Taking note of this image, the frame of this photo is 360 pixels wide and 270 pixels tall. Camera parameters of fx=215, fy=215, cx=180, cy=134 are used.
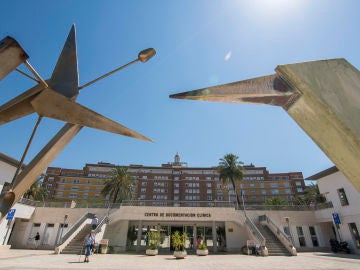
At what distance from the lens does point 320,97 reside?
2.04 m

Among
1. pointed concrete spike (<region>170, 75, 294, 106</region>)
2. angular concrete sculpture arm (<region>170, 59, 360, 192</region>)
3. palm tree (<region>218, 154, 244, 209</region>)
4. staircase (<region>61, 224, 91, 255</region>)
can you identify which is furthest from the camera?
palm tree (<region>218, 154, 244, 209</region>)

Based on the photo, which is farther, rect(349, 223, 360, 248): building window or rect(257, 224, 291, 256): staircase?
rect(349, 223, 360, 248): building window

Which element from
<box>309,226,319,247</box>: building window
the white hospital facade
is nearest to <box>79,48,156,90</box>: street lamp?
the white hospital facade

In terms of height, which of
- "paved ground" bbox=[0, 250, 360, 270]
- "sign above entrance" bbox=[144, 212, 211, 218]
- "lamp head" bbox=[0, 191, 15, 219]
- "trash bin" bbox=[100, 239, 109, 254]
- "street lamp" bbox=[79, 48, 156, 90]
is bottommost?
"paved ground" bbox=[0, 250, 360, 270]

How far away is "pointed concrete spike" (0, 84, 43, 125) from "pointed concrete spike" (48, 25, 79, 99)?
0.97 ft

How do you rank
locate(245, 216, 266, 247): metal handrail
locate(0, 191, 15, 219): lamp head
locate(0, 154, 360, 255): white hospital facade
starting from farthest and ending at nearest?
locate(0, 154, 360, 255): white hospital facade → locate(245, 216, 266, 247): metal handrail → locate(0, 191, 15, 219): lamp head

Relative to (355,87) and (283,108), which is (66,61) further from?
(355,87)

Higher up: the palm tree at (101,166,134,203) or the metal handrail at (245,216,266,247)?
the palm tree at (101,166,134,203)

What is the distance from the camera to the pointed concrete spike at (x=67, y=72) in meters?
3.73

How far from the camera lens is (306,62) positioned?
2262mm

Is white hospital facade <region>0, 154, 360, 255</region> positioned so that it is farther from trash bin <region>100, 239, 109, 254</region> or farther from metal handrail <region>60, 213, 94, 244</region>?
trash bin <region>100, 239, 109, 254</region>

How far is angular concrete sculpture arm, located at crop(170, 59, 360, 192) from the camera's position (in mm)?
1986

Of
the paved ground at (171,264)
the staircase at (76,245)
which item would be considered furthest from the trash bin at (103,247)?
the paved ground at (171,264)

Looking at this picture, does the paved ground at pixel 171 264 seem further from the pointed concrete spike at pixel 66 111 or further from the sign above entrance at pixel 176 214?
the pointed concrete spike at pixel 66 111
